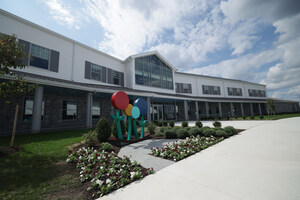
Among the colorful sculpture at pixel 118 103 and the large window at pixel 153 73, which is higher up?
the large window at pixel 153 73

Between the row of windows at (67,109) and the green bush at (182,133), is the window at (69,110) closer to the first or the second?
the row of windows at (67,109)

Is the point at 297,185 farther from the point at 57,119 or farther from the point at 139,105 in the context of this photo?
the point at 57,119

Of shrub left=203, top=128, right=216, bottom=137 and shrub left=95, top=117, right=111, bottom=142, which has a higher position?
shrub left=95, top=117, right=111, bottom=142

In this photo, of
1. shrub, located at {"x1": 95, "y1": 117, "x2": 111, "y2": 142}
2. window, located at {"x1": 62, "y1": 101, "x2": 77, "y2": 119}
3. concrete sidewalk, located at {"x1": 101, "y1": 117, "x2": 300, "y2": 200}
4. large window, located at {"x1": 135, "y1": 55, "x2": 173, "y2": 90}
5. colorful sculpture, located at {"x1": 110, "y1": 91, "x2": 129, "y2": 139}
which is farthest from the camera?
large window, located at {"x1": 135, "y1": 55, "x2": 173, "y2": 90}

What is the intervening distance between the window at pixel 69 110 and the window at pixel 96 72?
361 cm

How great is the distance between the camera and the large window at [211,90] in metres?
25.6

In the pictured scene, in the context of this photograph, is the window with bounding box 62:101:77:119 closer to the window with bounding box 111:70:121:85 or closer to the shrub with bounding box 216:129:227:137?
the window with bounding box 111:70:121:85

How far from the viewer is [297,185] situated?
220cm

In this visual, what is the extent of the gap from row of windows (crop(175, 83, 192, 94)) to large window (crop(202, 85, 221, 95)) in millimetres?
3693

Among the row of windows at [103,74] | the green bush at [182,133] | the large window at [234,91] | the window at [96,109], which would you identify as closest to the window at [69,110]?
the window at [96,109]

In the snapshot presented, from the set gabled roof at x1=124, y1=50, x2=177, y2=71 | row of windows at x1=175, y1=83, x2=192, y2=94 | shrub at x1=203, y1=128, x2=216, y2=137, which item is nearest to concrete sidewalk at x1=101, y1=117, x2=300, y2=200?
Result: shrub at x1=203, y1=128, x2=216, y2=137

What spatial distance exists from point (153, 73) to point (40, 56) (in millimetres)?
13068

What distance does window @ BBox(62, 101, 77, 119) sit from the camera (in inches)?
476

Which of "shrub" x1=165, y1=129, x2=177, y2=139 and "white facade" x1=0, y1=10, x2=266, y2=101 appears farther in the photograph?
"white facade" x1=0, y1=10, x2=266, y2=101
